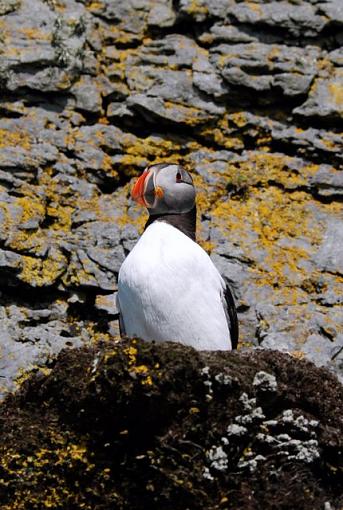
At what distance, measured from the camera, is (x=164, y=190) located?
324 inches

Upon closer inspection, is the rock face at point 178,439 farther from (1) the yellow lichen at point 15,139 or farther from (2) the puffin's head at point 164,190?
(1) the yellow lichen at point 15,139

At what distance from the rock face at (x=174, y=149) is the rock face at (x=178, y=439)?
204cm

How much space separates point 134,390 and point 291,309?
3.03 metres

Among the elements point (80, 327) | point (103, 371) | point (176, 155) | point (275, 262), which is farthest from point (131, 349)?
point (176, 155)

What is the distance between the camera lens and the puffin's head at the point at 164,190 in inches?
322

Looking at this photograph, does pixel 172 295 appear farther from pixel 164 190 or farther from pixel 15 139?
pixel 15 139

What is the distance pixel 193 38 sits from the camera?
10.7m

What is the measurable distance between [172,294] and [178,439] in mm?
1732

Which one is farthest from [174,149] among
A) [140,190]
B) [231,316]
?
[231,316]

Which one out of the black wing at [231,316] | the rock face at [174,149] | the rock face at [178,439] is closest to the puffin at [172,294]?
the black wing at [231,316]

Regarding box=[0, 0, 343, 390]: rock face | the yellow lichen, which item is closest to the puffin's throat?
box=[0, 0, 343, 390]: rock face

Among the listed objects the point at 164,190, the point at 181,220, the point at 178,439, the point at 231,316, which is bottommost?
the point at 231,316

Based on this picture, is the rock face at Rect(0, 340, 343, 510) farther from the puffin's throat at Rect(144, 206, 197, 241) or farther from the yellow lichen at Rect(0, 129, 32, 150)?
the yellow lichen at Rect(0, 129, 32, 150)

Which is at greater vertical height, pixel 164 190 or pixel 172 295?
pixel 164 190
